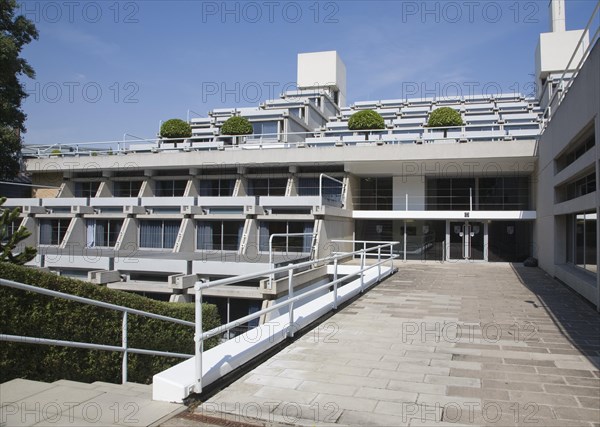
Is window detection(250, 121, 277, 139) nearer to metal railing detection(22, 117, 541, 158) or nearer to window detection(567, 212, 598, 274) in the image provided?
metal railing detection(22, 117, 541, 158)

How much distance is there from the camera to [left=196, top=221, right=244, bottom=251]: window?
24.8 meters

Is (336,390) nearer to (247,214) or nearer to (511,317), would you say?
(511,317)

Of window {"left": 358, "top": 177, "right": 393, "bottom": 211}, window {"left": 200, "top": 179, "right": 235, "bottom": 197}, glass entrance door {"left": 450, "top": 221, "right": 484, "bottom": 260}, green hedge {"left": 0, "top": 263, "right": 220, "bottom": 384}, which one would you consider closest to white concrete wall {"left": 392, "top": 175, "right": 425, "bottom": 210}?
window {"left": 358, "top": 177, "right": 393, "bottom": 211}

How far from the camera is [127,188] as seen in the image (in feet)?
99.3

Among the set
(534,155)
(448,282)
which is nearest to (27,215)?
(448,282)

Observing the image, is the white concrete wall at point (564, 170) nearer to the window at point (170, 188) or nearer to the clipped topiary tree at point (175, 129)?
the window at point (170, 188)

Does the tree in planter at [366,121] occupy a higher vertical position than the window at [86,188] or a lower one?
higher

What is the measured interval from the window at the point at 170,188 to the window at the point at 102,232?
3.32 meters

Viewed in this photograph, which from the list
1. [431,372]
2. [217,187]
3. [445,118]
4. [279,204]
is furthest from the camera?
[445,118]

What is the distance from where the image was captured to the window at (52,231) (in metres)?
28.8

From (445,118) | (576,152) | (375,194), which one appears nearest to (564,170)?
(576,152)

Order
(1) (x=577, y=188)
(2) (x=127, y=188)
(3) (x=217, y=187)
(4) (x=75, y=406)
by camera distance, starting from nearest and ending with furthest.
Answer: (4) (x=75, y=406) → (1) (x=577, y=188) → (3) (x=217, y=187) → (2) (x=127, y=188)

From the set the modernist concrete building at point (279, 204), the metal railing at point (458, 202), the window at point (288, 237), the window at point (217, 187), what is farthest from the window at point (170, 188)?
the metal railing at point (458, 202)

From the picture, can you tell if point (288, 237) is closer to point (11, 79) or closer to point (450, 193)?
point (450, 193)
